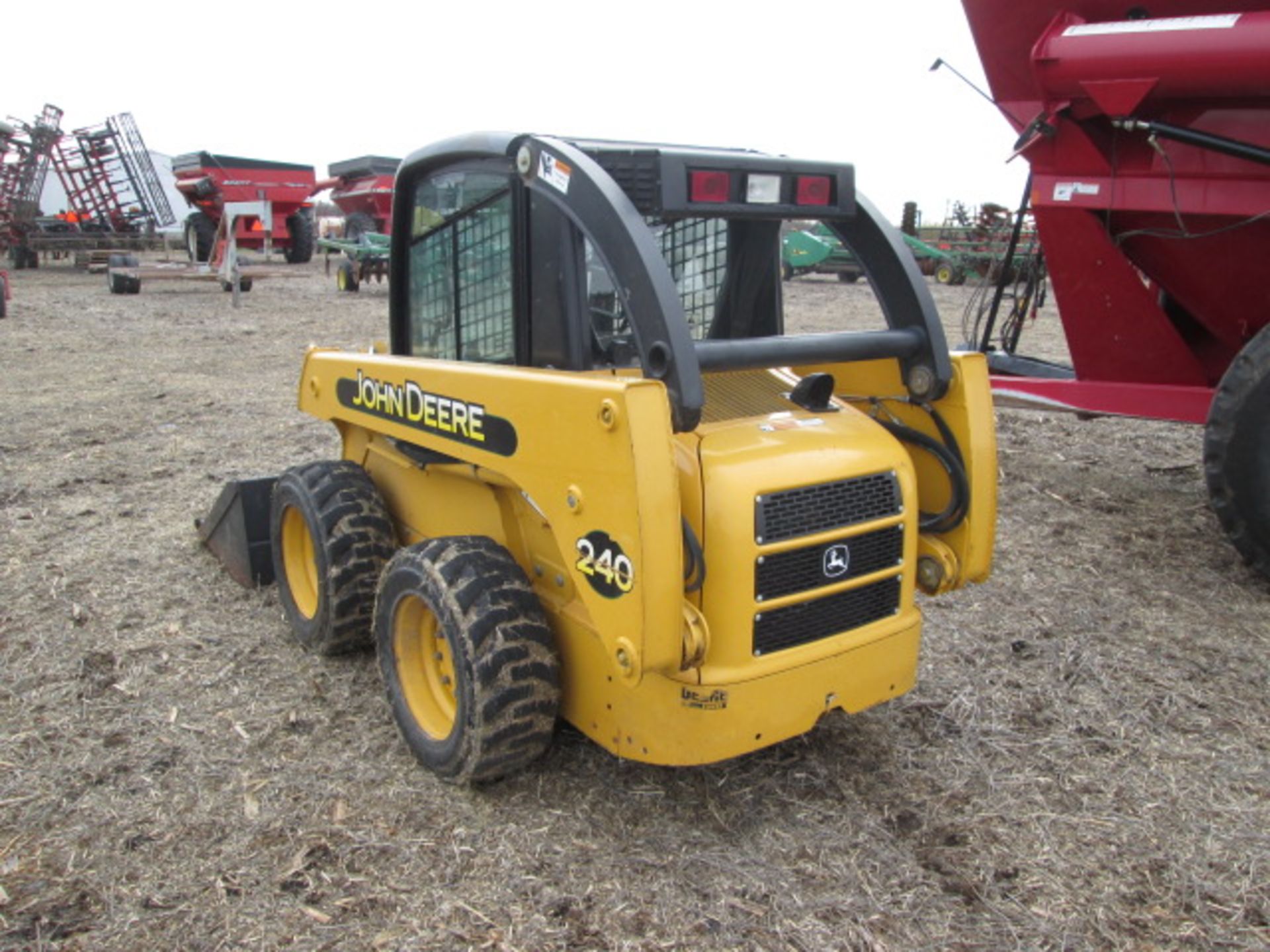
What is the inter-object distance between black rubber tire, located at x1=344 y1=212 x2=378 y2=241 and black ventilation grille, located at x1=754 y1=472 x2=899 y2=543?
70.1 feet

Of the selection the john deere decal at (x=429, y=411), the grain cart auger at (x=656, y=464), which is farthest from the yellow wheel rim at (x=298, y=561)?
the grain cart auger at (x=656, y=464)

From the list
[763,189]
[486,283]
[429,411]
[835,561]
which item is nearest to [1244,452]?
[835,561]

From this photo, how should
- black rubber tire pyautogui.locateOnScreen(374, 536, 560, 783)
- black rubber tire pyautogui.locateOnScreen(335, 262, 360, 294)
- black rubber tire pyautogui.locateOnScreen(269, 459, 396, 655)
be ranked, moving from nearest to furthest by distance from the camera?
1. black rubber tire pyautogui.locateOnScreen(374, 536, 560, 783)
2. black rubber tire pyautogui.locateOnScreen(269, 459, 396, 655)
3. black rubber tire pyautogui.locateOnScreen(335, 262, 360, 294)

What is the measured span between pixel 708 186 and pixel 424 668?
162 centimetres

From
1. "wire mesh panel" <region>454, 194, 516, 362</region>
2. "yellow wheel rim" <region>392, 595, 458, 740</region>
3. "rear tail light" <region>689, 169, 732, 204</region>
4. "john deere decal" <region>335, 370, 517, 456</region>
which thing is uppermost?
"rear tail light" <region>689, 169, 732, 204</region>

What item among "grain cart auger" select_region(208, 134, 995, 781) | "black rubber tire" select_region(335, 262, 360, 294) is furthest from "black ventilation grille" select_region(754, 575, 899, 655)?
"black rubber tire" select_region(335, 262, 360, 294)

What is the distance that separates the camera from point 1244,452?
165 inches

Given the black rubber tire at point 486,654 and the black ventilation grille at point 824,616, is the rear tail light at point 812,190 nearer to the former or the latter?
the black ventilation grille at point 824,616

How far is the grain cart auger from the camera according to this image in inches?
89.4

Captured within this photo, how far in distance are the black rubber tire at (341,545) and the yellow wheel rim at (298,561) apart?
98 millimetres

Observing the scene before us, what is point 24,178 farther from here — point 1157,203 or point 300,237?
point 1157,203

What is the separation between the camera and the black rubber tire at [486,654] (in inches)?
99.3

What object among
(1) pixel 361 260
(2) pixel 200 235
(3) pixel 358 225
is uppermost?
(3) pixel 358 225

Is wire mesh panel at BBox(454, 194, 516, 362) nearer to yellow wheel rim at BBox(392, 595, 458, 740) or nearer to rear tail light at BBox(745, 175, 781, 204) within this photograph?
rear tail light at BBox(745, 175, 781, 204)
